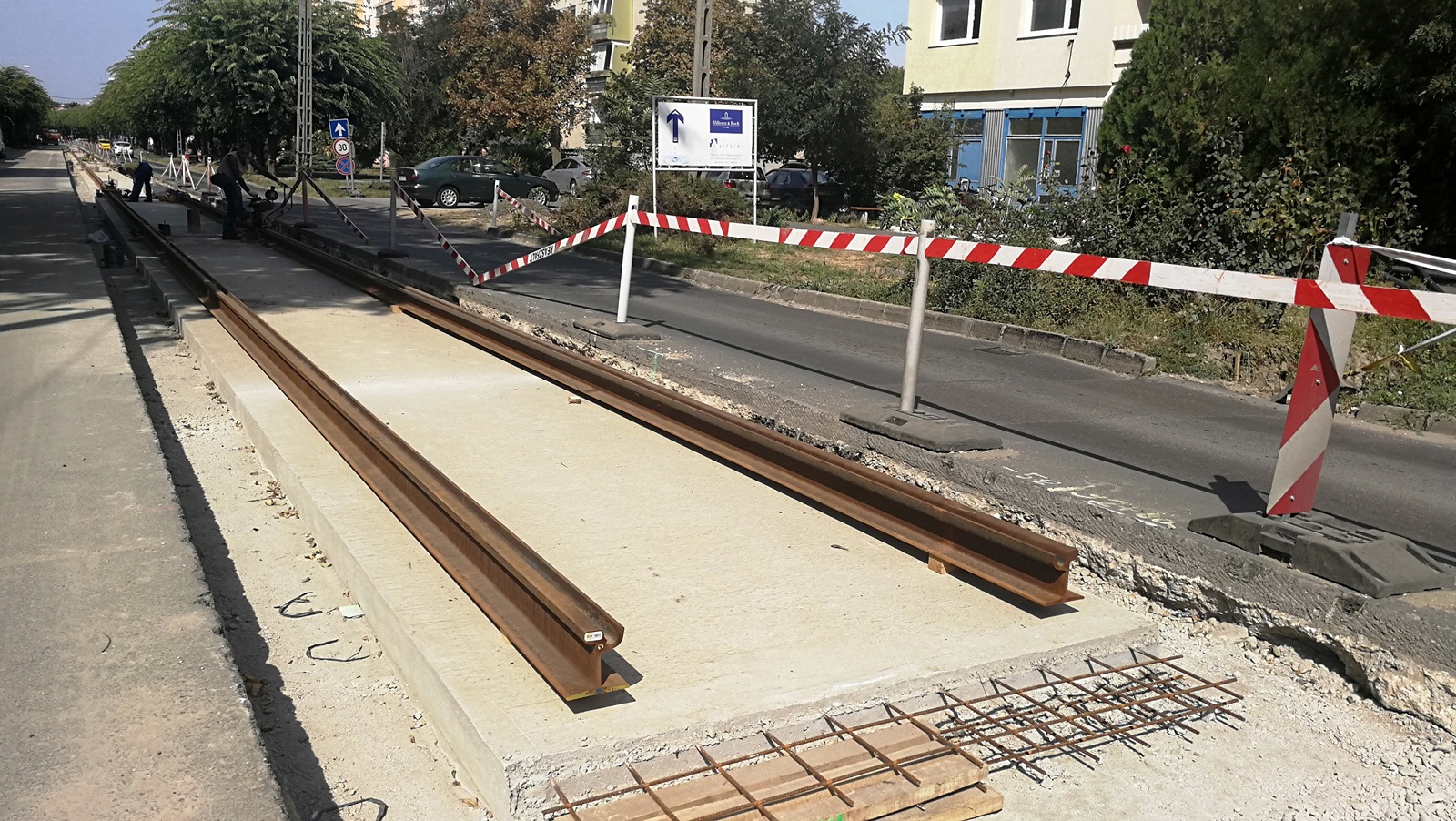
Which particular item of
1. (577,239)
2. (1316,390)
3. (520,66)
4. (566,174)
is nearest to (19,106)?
(520,66)

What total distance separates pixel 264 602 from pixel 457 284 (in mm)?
9236

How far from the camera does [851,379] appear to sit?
9.62 meters

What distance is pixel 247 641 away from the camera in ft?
14.9

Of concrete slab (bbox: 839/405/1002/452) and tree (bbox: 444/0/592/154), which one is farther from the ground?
tree (bbox: 444/0/592/154)

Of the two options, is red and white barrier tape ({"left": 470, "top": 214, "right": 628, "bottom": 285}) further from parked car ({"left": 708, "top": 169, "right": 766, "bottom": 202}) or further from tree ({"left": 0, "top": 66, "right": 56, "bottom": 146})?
tree ({"left": 0, "top": 66, "right": 56, "bottom": 146})

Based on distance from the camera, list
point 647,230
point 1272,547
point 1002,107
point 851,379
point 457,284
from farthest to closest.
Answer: point 1002,107 → point 647,230 → point 457,284 → point 851,379 → point 1272,547

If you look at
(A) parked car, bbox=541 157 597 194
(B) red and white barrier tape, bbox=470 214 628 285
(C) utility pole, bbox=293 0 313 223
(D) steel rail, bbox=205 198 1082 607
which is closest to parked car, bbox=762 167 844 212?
(A) parked car, bbox=541 157 597 194

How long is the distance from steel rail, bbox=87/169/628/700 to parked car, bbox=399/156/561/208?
2736 centimetres

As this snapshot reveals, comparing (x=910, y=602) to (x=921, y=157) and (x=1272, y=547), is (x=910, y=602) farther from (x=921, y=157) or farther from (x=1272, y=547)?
(x=921, y=157)

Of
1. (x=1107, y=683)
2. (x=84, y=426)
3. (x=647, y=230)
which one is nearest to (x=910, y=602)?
Result: (x=1107, y=683)

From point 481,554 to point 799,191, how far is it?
100 ft

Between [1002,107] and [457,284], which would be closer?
[457,284]

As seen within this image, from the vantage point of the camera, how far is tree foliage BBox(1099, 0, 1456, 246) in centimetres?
1125

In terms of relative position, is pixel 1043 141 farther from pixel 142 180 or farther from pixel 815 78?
pixel 142 180
